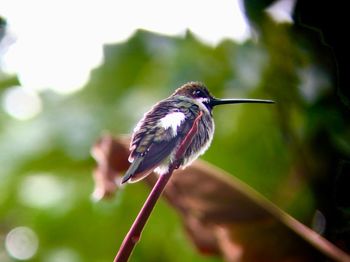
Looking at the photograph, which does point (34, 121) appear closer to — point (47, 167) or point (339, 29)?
point (47, 167)

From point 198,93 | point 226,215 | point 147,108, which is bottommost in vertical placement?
point 147,108

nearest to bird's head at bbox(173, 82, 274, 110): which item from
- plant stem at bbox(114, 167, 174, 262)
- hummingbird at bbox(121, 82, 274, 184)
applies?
hummingbird at bbox(121, 82, 274, 184)

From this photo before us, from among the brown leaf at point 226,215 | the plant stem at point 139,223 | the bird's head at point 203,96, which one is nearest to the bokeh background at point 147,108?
the brown leaf at point 226,215

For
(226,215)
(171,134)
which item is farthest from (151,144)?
(226,215)

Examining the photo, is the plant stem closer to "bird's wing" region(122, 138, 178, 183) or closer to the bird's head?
"bird's wing" region(122, 138, 178, 183)

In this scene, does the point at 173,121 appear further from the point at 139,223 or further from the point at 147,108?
the point at 147,108
